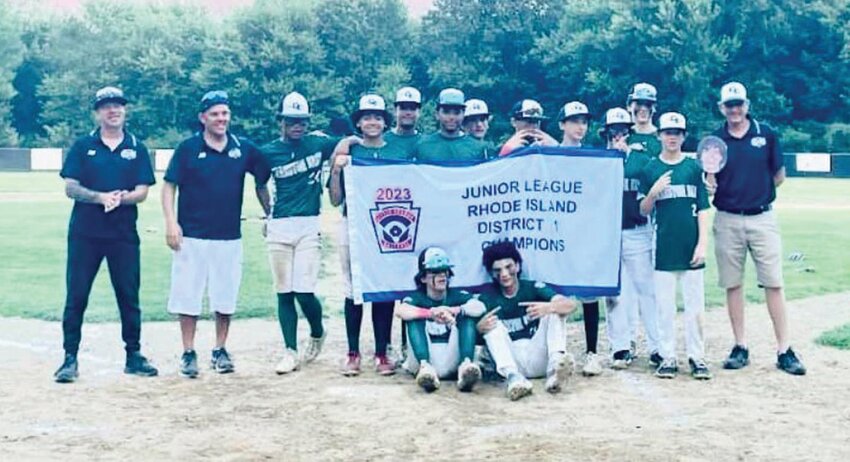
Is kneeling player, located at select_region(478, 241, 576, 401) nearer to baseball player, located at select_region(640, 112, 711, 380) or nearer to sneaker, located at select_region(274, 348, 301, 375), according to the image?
baseball player, located at select_region(640, 112, 711, 380)

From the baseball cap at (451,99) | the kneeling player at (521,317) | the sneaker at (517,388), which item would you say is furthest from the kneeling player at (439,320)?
the baseball cap at (451,99)

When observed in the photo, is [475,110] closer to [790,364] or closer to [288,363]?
[288,363]

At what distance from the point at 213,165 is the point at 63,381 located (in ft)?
5.95

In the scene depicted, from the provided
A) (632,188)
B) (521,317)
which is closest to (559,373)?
(521,317)

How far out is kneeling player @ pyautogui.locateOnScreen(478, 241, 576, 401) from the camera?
748 centimetres

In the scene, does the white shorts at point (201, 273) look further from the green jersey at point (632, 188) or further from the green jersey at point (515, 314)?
the green jersey at point (632, 188)

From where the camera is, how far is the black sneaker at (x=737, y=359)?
8148 millimetres

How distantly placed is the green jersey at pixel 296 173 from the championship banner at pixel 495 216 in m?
0.30

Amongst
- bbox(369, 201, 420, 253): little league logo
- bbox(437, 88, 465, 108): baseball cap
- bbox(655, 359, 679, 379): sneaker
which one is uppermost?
bbox(437, 88, 465, 108): baseball cap

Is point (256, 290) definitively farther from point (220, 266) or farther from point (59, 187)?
point (59, 187)

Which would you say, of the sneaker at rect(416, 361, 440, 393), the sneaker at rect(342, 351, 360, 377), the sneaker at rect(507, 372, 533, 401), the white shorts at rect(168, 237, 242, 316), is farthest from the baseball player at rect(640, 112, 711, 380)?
the white shorts at rect(168, 237, 242, 316)

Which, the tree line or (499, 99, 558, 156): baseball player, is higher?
the tree line

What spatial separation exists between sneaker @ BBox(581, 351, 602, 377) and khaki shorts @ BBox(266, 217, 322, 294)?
2.07m

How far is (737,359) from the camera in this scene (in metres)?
8.20
